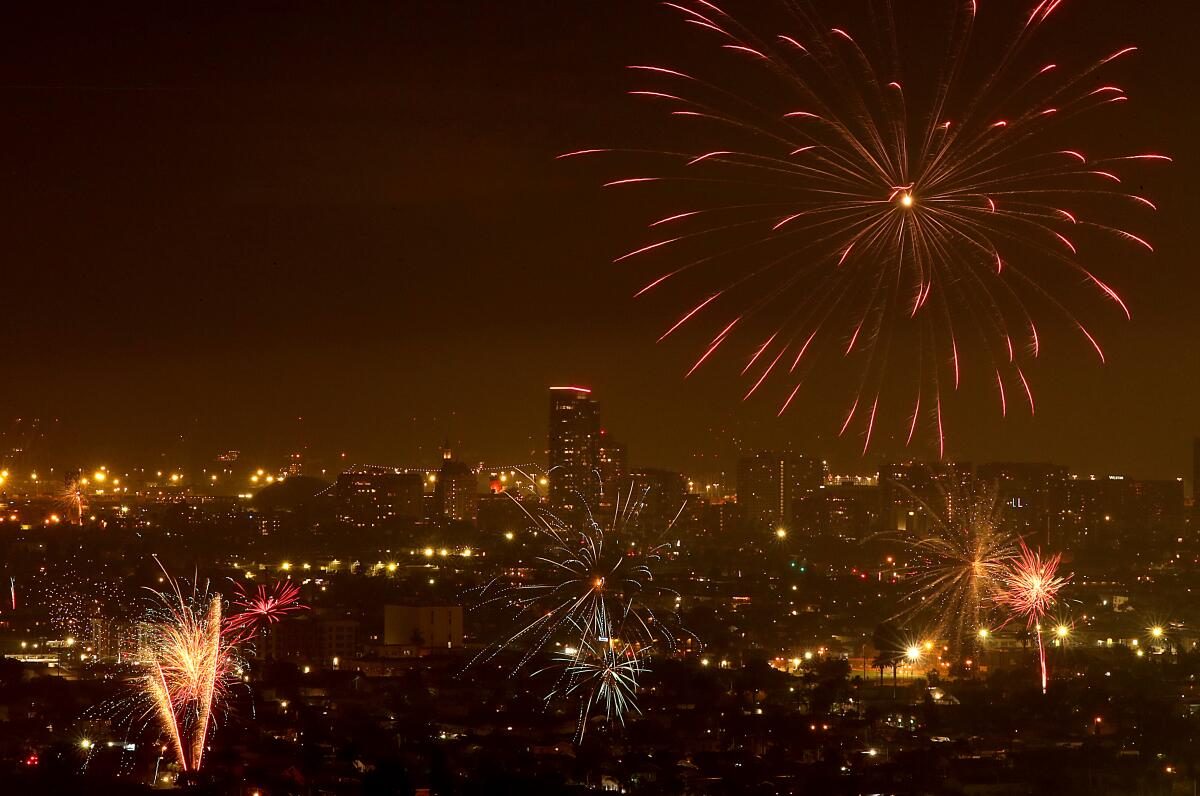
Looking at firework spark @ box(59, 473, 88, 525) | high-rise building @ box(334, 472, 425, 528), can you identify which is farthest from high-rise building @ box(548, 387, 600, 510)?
firework spark @ box(59, 473, 88, 525)

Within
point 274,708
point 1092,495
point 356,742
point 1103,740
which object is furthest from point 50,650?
point 1092,495

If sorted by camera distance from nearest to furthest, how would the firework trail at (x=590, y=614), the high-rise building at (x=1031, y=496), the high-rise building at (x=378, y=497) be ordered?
the firework trail at (x=590, y=614)
the high-rise building at (x=1031, y=496)
the high-rise building at (x=378, y=497)

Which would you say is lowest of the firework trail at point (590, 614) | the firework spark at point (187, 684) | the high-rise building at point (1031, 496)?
the firework spark at point (187, 684)

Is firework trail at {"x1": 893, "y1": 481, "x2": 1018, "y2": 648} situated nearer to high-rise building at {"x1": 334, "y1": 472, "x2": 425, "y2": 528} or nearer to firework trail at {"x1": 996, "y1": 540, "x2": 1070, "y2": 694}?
firework trail at {"x1": 996, "y1": 540, "x2": 1070, "y2": 694}

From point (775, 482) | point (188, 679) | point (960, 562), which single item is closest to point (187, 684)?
point (188, 679)

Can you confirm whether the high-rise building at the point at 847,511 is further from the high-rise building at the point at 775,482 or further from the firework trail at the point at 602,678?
the firework trail at the point at 602,678

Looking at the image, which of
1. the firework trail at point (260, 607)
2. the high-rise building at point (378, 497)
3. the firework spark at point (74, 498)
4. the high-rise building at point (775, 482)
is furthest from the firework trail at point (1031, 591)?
the firework spark at point (74, 498)
